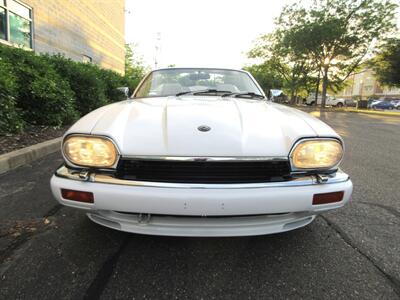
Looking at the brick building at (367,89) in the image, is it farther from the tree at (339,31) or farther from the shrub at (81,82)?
the shrub at (81,82)

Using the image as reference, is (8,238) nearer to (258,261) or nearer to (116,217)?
(116,217)

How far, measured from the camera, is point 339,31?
2247 cm

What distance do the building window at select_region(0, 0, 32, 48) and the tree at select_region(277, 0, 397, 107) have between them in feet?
69.2

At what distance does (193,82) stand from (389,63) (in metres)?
29.5

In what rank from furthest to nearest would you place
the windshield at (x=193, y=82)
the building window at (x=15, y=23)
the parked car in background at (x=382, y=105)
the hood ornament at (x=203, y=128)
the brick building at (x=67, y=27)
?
the parked car in background at (x=382, y=105), the brick building at (x=67, y=27), the building window at (x=15, y=23), the windshield at (x=193, y=82), the hood ornament at (x=203, y=128)

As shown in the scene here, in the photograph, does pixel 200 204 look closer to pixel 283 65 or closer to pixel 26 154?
pixel 26 154

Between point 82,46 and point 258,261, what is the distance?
48.5 feet

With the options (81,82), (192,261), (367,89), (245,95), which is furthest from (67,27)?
(367,89)

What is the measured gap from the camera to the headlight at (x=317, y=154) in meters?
1.56

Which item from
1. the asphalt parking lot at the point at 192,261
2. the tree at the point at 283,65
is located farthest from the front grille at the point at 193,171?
the tree at the point at 283,65

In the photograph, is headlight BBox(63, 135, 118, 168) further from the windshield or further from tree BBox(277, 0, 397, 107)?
tree BBox(277, 0, 397, 107)

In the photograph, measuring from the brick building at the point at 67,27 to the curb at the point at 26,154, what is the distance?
130 inches

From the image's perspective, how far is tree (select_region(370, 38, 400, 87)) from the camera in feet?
77.7

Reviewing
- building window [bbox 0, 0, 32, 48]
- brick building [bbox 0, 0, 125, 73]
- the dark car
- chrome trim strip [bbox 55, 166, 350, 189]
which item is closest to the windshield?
chrome trim strip [bbox 55, 166, 350, 189]
